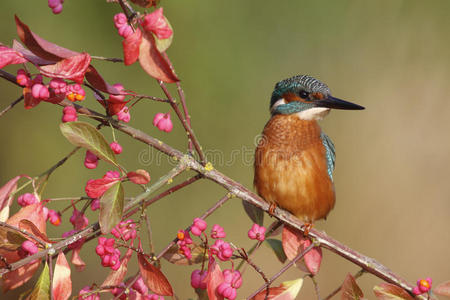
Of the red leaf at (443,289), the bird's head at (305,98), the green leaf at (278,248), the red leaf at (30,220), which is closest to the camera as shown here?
the red leaf at (30,220)

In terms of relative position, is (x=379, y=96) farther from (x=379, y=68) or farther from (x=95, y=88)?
(x=95, y=88)

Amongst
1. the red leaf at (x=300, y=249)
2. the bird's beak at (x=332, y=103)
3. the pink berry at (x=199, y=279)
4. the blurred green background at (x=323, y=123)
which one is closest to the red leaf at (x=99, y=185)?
the pink berry at (x=199, y=279)

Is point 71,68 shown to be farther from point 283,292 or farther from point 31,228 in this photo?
point 283,292

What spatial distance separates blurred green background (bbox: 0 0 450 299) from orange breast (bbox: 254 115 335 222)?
1122mm

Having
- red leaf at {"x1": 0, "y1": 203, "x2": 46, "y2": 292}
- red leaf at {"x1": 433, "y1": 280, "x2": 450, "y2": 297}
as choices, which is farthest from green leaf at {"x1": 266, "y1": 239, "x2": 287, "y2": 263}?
red leaf at {"x1": 0, "y1": 203, "x2": 46, "y2": 292}

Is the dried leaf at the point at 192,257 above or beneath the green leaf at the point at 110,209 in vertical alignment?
beneath

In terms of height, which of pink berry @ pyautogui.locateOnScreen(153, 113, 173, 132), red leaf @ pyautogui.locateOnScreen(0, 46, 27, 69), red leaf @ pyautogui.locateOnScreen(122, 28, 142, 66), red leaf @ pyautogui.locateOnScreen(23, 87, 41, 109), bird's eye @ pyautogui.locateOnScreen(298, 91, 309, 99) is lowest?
bird's eye @ pyautogui.locateOnScreen(298, 91, 309, 99)

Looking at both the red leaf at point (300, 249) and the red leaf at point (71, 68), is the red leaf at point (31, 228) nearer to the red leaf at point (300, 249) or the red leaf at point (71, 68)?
the red leaf at point (71, 68)

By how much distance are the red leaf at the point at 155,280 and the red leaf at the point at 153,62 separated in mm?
533

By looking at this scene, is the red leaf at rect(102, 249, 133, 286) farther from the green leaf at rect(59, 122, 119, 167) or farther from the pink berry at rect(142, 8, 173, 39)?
the pink berry at rect(142, 8, 173, 39)

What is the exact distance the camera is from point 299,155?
2.56m

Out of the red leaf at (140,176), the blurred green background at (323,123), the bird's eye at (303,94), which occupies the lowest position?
the blurred green background at (323,123)

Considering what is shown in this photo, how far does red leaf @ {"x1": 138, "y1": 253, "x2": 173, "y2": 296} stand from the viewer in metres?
1.43

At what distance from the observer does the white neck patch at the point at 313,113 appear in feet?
8.58
